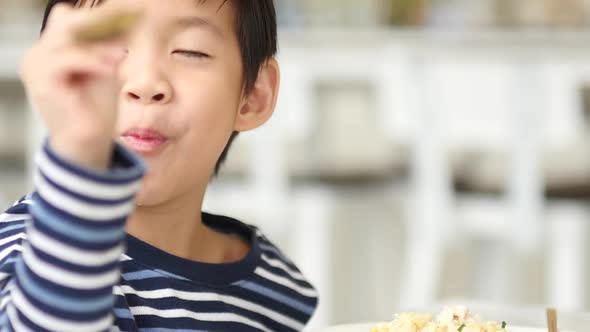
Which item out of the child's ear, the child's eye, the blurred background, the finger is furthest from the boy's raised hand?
the blurred background

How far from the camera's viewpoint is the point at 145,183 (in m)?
0.90

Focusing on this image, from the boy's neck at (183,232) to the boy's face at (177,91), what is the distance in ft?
0.08

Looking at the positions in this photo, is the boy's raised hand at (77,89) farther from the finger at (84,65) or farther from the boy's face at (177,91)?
the boy's face at (177,91)

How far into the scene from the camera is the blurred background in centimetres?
253

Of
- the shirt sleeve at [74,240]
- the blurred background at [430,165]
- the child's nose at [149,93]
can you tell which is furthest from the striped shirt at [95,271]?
the blurred background at [430,165]

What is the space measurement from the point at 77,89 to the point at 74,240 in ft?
0.27

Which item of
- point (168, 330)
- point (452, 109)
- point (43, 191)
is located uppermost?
point (452, 109)

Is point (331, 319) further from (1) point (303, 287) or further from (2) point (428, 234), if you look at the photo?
(1) point (303, 287)

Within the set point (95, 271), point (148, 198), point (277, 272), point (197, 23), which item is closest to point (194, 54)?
point (197, 23)

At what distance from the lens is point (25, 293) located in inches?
24.2

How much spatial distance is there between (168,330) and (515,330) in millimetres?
282

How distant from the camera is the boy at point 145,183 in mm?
580

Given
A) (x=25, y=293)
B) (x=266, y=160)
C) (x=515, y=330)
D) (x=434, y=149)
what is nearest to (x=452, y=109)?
(x=434, y=149)

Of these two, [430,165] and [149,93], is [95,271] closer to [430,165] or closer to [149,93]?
[149,93]
